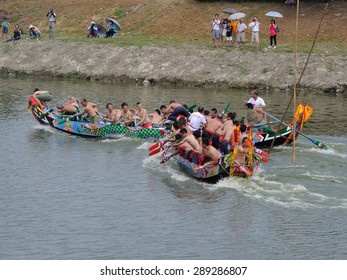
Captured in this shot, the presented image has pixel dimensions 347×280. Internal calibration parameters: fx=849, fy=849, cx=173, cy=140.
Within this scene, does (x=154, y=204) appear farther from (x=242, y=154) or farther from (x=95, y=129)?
(x=95, y=129)

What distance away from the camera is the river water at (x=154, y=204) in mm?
20984

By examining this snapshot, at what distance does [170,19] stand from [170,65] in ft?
29.8

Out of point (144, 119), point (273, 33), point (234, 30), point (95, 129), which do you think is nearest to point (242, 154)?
point (144, 119)

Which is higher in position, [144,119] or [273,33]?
[273,33]

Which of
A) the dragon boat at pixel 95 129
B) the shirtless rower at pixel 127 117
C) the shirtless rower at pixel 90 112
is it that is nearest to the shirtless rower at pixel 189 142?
the dragon boat at pixel 95 129

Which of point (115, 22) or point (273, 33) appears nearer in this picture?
point (273, 33)

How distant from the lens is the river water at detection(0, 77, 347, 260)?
21.0m

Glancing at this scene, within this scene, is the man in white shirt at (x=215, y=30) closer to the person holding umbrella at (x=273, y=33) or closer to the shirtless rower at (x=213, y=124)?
the person holding umbrella at (x=273, y=33)

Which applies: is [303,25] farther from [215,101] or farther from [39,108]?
[39,108]

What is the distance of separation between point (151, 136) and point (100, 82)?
19926mm

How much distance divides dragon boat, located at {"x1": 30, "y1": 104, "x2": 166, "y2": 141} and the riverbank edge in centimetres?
1487

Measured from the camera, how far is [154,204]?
81.8 ft

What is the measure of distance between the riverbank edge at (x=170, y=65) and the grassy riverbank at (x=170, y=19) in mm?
1036
